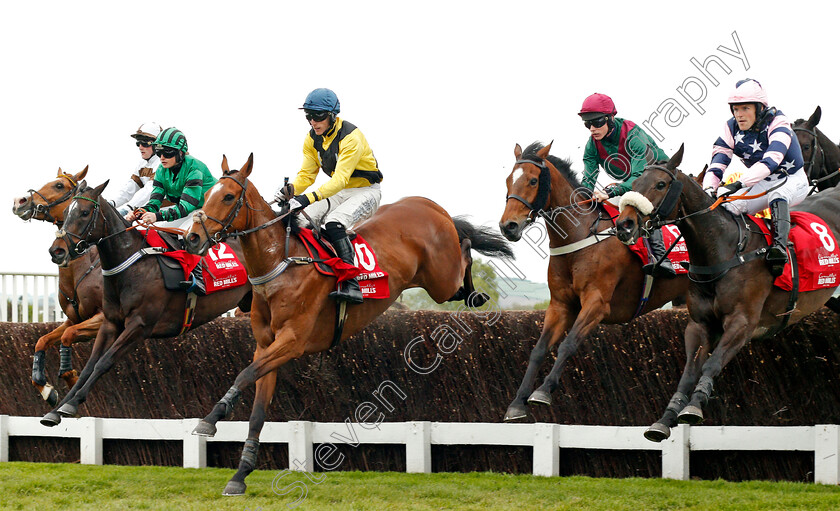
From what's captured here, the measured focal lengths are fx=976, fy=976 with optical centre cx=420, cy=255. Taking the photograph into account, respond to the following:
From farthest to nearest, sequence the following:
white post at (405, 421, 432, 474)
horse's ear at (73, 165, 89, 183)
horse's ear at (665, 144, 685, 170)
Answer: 1. horse's ear at (73, 165, 89, 183)
2. white post at (405, 421, 432, 474)
3. horse's ear at (665, 144, 685, 170)

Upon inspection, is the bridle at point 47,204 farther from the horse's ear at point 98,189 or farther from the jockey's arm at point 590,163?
the jockey's arm at point 590,163

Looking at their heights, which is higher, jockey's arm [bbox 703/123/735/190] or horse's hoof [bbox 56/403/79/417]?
jockey's arm [bbox 703/123/735/190]

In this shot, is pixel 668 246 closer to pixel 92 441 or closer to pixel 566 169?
pixel 566 169

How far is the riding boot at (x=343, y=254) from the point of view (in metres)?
6.35

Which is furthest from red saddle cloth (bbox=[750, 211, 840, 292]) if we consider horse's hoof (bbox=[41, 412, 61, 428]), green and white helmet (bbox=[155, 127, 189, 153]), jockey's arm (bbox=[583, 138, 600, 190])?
horse's hoof (bbox=[41, 412, 61, 428])

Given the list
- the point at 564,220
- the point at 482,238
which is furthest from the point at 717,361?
the point at 482,238

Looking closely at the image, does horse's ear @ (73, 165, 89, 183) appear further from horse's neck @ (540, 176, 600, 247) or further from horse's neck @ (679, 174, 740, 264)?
horse's neck @ (679, 174, 740, 264)

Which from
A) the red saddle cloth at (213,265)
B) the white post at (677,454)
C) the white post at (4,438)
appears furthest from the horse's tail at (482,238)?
the white post at (4,438)

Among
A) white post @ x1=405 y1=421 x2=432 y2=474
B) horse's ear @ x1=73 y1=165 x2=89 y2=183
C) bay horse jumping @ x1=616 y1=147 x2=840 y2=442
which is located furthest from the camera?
horse's ear @ x1=73 y1=165 x2=89 y2=183

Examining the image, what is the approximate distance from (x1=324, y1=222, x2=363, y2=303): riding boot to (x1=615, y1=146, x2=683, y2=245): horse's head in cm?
198

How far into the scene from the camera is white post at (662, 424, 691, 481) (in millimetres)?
6285

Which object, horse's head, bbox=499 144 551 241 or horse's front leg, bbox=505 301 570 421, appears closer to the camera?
horse's front leg, bbox=505 301 570 421

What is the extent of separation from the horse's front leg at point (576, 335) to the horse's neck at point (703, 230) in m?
0.64

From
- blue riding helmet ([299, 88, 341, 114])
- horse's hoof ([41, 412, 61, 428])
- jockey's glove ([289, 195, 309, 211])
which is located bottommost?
horse's hoof ([41, 412, 61, 428])
